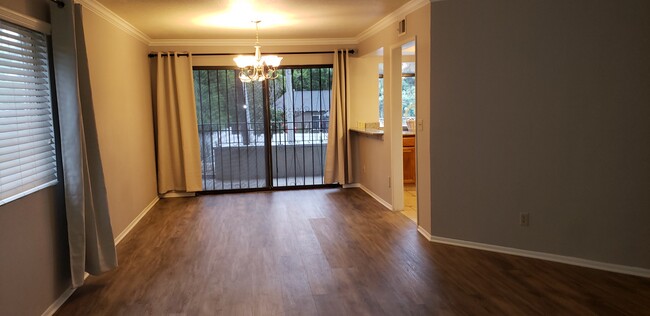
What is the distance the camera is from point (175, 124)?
7.20 meters

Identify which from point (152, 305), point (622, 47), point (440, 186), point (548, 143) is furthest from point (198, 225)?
point (622, 47)

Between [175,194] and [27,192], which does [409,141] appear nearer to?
[175,194]

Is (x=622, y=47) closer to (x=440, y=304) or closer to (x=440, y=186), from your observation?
(x=440, y=186)

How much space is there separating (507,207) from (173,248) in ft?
10.2

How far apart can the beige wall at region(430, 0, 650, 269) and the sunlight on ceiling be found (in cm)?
174

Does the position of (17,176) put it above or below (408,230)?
above

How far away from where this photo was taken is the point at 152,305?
3393 millimetres

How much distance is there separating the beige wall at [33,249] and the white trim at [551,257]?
10.4 feet

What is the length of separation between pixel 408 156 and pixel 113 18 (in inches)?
180

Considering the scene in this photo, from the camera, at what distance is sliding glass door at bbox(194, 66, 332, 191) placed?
7.53 metres

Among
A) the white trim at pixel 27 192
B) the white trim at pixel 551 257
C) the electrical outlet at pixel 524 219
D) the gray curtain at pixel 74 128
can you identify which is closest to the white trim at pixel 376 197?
the white trim at pixel 551 257

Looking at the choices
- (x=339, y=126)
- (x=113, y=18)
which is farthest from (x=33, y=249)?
(x=339, y=126)

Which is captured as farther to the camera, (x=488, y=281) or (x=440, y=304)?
(x=488, y=281)

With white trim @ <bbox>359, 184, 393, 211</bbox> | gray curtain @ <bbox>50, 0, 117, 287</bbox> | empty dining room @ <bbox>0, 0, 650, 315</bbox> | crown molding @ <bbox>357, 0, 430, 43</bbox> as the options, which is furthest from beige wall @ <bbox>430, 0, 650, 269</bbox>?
gray curtain @ <bbox>50, 0, 117, 287</bbox>
